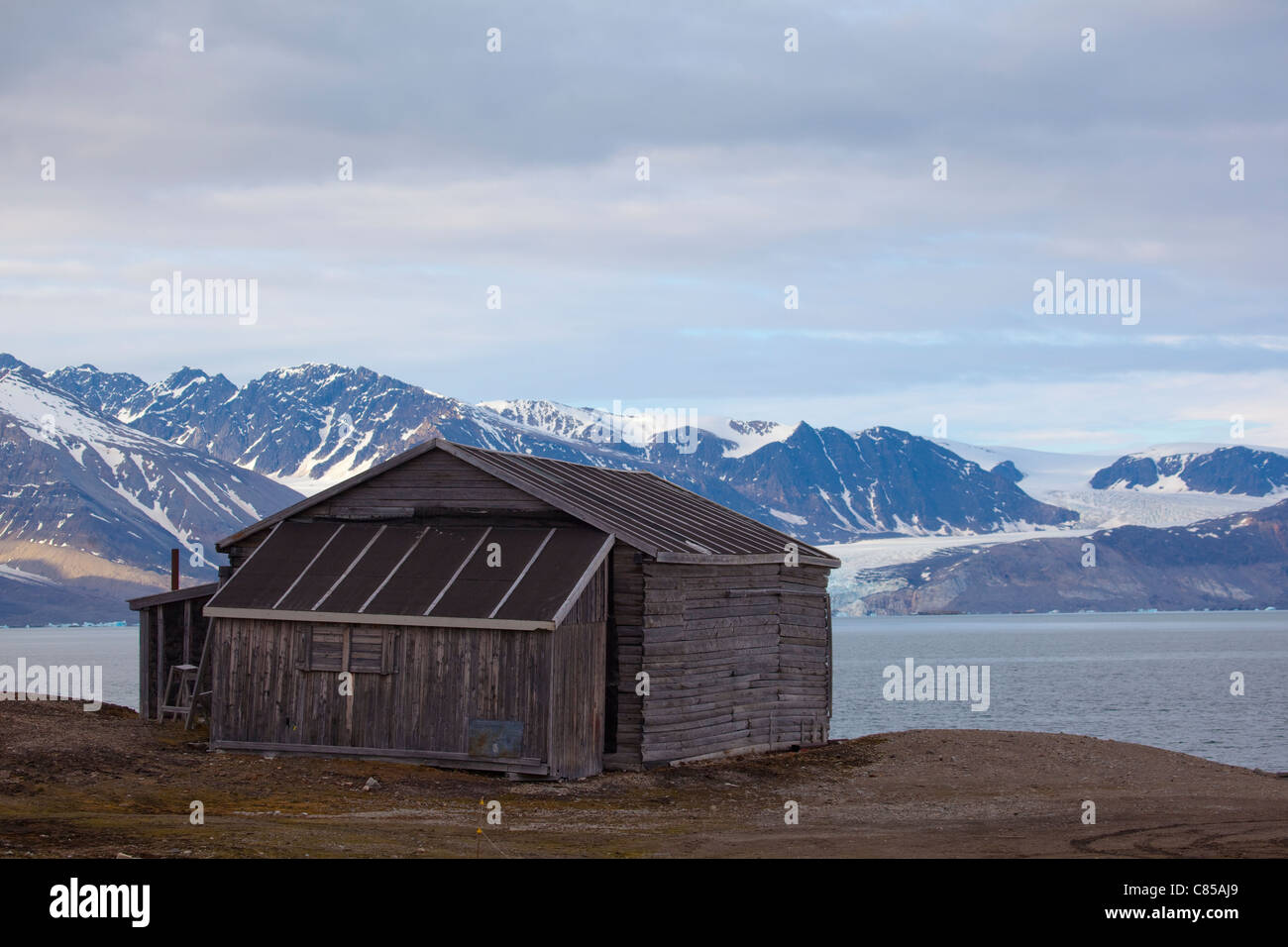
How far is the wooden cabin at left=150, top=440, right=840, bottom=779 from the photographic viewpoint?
27.4 m

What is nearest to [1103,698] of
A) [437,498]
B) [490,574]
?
[437,498]

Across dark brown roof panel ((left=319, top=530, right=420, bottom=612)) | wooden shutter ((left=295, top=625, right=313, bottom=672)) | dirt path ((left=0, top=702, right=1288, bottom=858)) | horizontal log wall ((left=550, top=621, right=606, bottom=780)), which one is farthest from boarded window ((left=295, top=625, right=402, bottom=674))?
horizontal log wall ((left=550, top=621, right=606, bottom=780))

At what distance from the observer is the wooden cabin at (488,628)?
27.4m

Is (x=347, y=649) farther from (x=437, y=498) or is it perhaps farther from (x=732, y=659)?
(x=732, y=659)

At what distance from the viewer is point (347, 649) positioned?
2858 centimetres

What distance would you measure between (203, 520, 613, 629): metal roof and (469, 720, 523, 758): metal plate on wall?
1.96 meters

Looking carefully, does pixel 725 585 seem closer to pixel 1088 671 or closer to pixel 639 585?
pixel 639 585

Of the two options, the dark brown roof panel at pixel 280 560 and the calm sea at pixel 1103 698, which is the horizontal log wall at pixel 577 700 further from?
the calm sea at pixel 1103 698

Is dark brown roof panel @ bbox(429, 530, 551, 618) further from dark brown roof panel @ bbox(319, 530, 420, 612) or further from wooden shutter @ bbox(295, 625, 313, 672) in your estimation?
wooden shutter @ bbox(295, 625, 313, 672)

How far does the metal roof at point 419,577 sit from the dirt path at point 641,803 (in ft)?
9.99

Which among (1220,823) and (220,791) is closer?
(1220,823)
